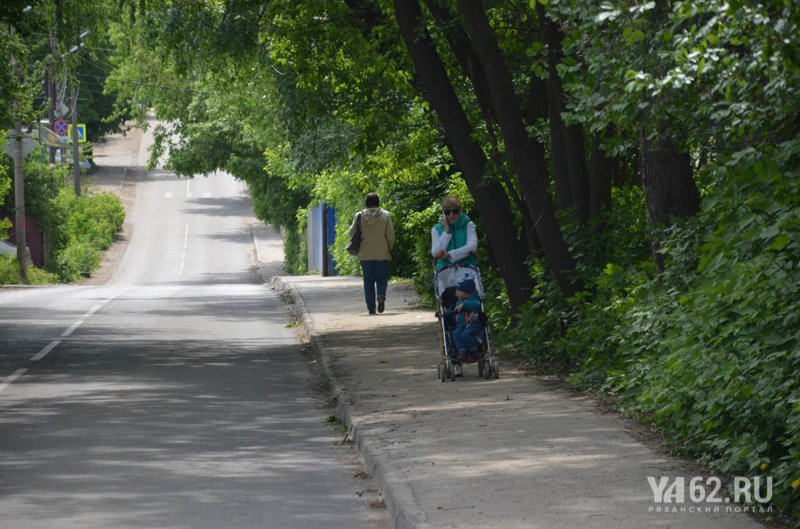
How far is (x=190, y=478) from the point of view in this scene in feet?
30.7

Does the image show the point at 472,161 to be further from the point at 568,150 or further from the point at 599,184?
the point at 599,184

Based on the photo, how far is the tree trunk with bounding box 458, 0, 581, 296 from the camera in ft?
47.9

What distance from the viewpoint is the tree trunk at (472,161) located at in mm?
16453

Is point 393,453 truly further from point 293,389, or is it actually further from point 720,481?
point 293,389

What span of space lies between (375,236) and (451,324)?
8396 millimetres

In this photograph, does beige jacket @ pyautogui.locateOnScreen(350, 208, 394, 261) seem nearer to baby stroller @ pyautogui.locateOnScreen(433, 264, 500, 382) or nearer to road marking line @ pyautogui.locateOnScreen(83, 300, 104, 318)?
road marking line @ pyautogui.locateOnScreen(83, 300, 104, 318)

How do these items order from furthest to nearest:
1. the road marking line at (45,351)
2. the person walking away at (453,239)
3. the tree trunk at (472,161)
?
1. the road marking line at (45,351)
2. the tree trunk at (472,161)
3. the person walking away at (453,239)

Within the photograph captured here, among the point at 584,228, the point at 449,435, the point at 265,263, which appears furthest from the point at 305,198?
the point at 449,435

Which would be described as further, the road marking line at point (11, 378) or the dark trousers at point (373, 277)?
the dark trousers at point (373, 277)

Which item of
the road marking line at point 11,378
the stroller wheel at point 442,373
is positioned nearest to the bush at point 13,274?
the road marking line at point 11,378

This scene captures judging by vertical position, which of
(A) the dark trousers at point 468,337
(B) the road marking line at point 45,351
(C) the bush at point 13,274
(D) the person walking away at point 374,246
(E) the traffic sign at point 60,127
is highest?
(E) the traffic sign at point 60,127

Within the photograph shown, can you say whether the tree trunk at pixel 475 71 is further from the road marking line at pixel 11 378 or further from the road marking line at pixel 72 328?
the road marking line at pixel 72 328

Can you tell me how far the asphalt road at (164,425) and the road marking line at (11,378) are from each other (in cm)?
3

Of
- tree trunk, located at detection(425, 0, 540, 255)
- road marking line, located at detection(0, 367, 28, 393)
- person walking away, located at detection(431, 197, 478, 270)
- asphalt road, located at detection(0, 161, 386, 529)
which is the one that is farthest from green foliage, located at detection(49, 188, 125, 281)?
person walking away, located at detection(431, 197, 478, 270)
